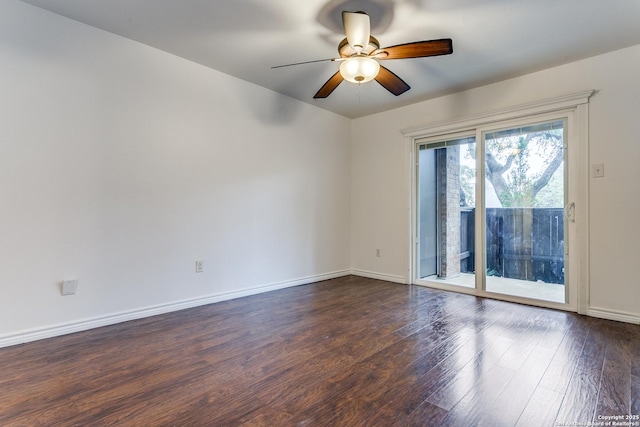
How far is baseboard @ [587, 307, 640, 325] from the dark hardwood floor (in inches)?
5.7

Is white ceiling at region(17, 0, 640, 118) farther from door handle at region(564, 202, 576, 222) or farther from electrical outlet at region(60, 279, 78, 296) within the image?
electrical outlet at region(60, 279, 78, 296)

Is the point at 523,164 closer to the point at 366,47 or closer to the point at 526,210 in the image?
the point at 526,210

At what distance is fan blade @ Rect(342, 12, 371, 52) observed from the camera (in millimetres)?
2082

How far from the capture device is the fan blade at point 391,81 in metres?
2.60

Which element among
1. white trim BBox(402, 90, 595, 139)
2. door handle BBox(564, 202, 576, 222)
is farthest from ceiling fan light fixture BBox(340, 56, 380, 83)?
door handle BBox(564, 202, 576, 222)

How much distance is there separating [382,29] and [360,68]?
46cm

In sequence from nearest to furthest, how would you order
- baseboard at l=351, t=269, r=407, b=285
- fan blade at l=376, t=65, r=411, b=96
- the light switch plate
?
1. fan blade at l=376, t=65, r=411, b=96
2. the light switch plate
3. baseboard at l=351, t=269, r=407, b=285

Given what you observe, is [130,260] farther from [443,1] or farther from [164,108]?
[443,1]

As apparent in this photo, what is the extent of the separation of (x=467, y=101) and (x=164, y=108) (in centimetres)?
338

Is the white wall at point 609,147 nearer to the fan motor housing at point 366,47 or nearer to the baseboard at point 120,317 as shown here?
the fan motor housing at point 366,47

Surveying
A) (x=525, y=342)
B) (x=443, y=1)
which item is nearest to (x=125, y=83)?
(x=443, y=1)

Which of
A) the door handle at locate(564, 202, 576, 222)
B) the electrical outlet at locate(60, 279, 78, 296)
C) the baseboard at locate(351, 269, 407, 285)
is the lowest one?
the baseboard at locate(351, 269, 407, 285)

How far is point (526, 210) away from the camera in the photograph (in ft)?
11.2

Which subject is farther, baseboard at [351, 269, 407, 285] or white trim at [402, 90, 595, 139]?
baseboard at [351, 269, 407, 285]
